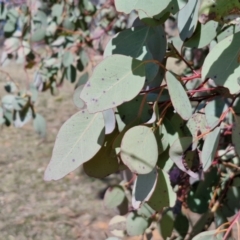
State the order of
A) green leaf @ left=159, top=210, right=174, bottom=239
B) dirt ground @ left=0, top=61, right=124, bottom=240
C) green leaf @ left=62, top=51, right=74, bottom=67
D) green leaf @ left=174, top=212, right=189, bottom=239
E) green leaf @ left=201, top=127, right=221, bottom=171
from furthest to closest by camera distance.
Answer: dirt ground @ left=0, top=61, right=124, bottom=240 → green leaf @ left=62, top=51, right=74, bottom=67 → green leaf @ left=174, top=212, right=189, bottom=239 → green leaf @ left=159, top=210, right=174, bottom=239 → green leaf @ left=201, top=127, right=221, bottom=171

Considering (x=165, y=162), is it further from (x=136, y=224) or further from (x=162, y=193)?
(x=136, y=224)

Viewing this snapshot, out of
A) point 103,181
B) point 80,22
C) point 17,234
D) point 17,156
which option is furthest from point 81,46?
point 17,156

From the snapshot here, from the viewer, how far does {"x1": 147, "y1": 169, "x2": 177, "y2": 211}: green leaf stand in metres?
0.72

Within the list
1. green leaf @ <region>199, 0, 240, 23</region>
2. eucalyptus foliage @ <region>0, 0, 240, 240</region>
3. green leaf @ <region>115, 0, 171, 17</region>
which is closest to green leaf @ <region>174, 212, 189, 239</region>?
eucalyptus foliage @ <region>0, 0, 240, 240</region>

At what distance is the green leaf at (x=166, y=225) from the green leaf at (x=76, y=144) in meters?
0.56

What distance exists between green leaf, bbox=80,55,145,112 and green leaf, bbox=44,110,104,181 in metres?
0.06

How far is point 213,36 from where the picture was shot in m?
0.76

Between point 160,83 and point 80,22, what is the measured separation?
125 cm

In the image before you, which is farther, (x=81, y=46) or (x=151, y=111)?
(x=81, y=46)

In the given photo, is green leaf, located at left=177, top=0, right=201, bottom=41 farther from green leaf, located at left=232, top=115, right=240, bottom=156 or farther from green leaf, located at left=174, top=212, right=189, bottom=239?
green leaf, located at left=174, top=212, right=189, bottom=239

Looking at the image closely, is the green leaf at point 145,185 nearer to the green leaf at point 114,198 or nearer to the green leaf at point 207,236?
the green leaf at point 207,236

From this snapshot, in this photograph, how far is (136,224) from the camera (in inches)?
47.8

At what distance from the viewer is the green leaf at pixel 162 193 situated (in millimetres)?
724

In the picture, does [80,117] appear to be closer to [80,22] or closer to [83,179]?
[80,22]
